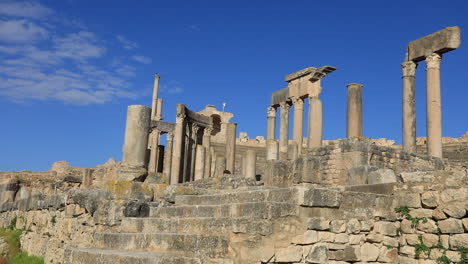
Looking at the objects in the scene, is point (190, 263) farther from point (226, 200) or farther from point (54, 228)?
point (54, 228)

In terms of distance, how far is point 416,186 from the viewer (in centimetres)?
633

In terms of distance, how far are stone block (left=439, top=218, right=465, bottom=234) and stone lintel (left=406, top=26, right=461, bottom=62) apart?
1188 cm

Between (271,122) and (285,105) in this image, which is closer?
(285,105)

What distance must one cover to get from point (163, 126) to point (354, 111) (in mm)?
17705

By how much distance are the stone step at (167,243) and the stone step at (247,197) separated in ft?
3.62

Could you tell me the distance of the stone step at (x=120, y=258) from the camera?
207 inches

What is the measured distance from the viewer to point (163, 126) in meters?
A: 31.4

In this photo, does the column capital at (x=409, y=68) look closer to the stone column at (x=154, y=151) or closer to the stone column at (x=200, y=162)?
the stone column at (x=200, y=162)

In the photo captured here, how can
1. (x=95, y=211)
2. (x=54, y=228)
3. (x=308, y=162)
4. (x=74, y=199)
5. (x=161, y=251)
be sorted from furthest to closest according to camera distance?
(x=308, y=162) < (x=54, y=228) < (x=74, y=199) < (x=95, y=211) < (x=161, y=251)

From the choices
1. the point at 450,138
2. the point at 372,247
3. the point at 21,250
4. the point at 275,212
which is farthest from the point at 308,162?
the point at 450,138

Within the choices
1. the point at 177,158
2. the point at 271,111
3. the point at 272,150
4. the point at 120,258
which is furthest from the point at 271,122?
the point at 120,258

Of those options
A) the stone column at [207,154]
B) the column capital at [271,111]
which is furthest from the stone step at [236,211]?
the stone column at [207,154]

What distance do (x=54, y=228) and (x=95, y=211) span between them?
2.49 meters

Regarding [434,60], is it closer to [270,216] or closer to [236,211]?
[236,211]
